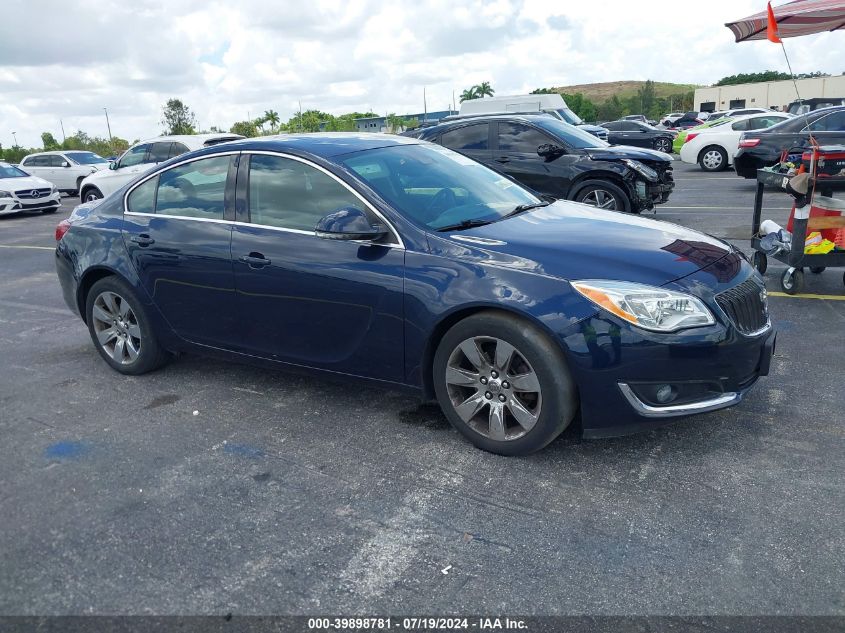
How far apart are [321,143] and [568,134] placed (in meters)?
6.99

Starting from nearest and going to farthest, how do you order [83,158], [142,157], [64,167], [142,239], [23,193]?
1. [142,239]
2. [142,157]
3. [23,193]
4. [64,167]
5. [83,158]

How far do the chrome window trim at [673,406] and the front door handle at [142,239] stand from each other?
3123 mm

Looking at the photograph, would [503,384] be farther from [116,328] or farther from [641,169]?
[641,169]

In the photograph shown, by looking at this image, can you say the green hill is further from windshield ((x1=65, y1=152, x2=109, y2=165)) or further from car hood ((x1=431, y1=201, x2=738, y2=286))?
car hood ((x1=431, y1=201, x2=738, y2=286))

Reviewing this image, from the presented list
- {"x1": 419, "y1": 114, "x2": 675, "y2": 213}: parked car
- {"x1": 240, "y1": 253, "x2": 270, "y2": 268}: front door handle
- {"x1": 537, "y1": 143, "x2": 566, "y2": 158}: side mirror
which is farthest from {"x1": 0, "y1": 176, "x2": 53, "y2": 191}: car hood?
{"x1": 240, "y1": 253, "x2": 270, "y2": 268}: front door handle

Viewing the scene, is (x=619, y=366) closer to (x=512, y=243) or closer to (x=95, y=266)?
(x=512, y=243)

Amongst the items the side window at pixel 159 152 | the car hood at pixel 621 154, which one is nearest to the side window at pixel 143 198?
the car hood at pixel 621 154

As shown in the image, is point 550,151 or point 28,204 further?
point 28,204

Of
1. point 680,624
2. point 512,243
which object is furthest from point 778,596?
point 512,243

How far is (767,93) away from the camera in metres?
82.3

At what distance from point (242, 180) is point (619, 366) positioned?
8.21 ft

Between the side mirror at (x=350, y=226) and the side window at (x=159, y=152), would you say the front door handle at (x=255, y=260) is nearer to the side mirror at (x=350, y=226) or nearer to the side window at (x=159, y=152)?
the side mirror at (x=350, y=226)

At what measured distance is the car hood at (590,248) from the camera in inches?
135

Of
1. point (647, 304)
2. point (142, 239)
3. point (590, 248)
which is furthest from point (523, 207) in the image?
point (142, 239)
